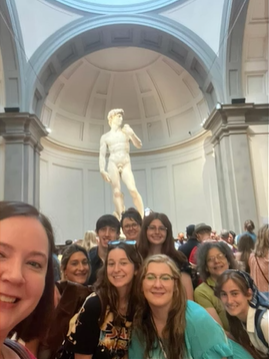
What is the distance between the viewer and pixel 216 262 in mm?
2531

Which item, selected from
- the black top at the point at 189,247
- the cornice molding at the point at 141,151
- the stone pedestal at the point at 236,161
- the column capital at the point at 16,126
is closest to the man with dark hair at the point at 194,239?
the black top at the point at 189,247

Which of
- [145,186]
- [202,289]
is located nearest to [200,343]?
[202,289]

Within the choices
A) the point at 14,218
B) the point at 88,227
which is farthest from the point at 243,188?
the point at 14,218

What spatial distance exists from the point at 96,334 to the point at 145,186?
35.8ft

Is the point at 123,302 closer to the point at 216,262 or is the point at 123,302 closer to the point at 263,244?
the point at 216,262

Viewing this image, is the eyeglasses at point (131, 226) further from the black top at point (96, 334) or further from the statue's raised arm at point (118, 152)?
the statue's raised arm at point (118, 152)

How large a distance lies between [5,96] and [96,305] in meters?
8.51

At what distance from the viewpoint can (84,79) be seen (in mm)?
11961

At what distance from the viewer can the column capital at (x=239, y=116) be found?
8.81 metres

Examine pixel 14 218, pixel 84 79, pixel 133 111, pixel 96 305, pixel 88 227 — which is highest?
pixel 84 79

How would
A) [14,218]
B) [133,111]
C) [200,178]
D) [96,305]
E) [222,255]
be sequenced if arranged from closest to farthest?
1. [14,218]
2. [96,305]
3. [222,255]
4. [200,178]
5. [133,111]

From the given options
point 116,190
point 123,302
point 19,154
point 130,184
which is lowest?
point 123,302

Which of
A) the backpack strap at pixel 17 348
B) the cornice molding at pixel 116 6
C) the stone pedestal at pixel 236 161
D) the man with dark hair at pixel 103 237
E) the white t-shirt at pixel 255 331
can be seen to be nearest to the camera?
the backpack strap at pixel 17 348

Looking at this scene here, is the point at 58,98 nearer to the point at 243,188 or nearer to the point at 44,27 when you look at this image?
the point at 44,27
